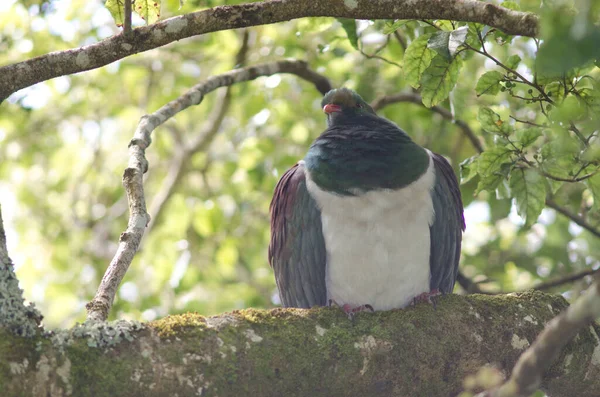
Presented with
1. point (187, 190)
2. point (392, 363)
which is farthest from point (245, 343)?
point (187, 190)

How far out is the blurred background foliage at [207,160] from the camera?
613 cm

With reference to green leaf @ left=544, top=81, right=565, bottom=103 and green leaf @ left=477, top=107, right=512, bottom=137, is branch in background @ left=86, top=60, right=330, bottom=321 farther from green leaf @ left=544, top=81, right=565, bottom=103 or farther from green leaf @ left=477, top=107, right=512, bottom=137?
green leaf @ left=544, top=81, right=565, bottom=103

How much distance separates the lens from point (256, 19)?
3.06 m

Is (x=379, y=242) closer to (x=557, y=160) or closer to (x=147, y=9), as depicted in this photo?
(x=557, y=160)

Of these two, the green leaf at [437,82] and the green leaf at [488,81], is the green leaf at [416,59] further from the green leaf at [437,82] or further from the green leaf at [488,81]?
the green leaf at [488,81]

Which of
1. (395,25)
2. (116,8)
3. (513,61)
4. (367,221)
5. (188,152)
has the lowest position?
(367,221)

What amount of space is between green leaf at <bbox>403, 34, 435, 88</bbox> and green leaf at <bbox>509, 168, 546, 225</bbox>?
689mm

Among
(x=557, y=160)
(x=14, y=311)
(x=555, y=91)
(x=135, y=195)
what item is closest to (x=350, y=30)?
(x=555, y=91)

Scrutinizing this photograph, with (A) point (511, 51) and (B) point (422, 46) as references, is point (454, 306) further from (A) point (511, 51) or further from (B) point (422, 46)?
(A) point (511, 51)

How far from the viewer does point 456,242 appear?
4.43 meters

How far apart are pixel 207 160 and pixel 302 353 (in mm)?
5902

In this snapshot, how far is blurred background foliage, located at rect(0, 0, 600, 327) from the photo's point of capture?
6133 mm

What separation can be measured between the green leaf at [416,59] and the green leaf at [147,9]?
1163mm

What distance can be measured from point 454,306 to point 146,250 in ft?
15.6
